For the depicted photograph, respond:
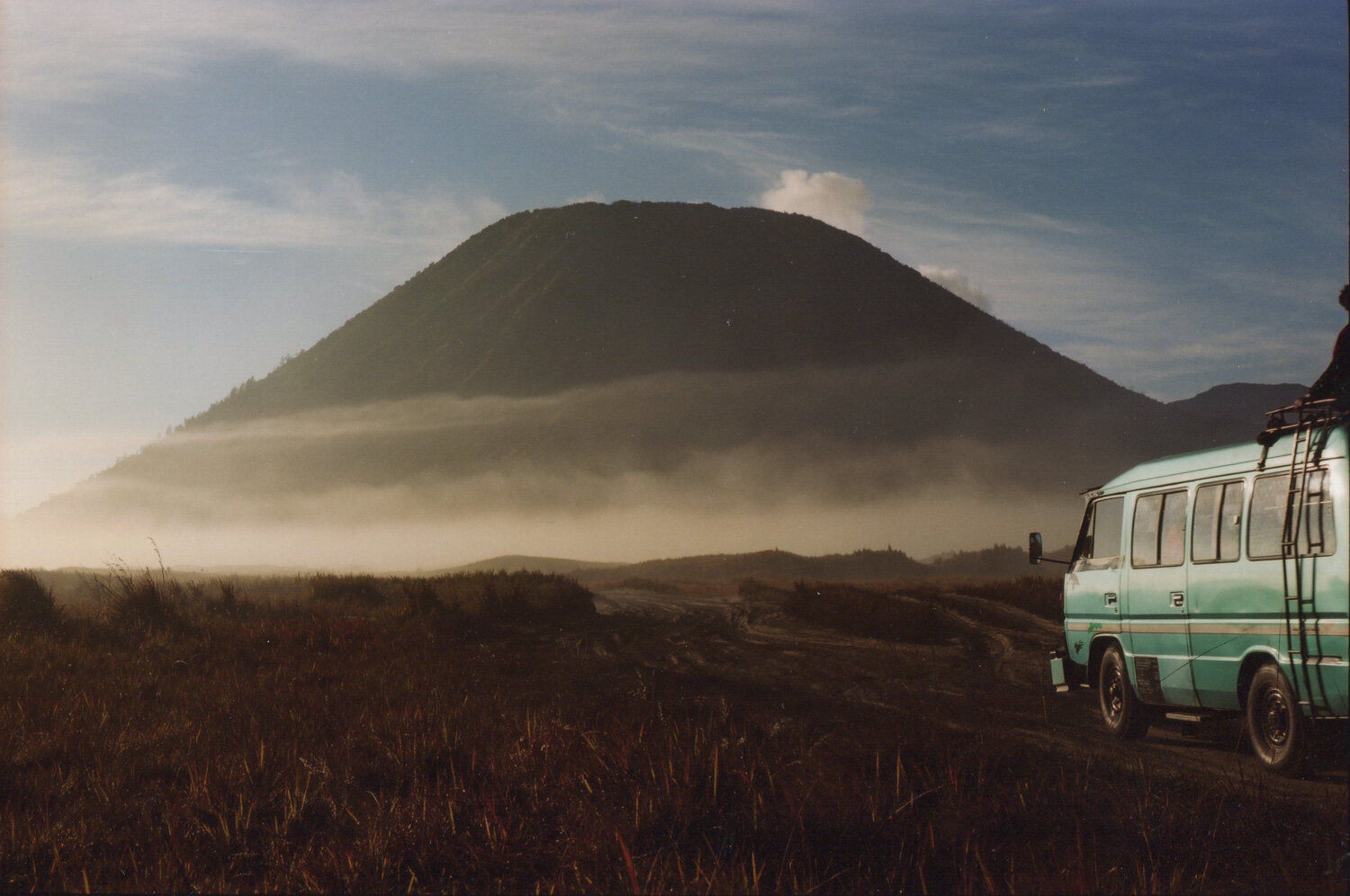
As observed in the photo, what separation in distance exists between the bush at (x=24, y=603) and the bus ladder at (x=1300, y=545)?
19252 millimetres

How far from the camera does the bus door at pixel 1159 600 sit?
10047 millimetres

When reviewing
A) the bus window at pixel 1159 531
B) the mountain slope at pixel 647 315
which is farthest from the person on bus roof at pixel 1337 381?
the mountain slope at pixel 647 315

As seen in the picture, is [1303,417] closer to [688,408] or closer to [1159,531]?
[1159,531]

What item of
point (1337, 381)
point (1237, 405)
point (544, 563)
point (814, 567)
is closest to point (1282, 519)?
point (1337, 381)

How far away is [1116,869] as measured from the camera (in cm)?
575

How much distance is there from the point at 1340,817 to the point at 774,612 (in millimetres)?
20858

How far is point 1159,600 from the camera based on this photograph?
1041 centimetres

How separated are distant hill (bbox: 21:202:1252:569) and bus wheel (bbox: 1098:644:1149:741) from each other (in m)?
127

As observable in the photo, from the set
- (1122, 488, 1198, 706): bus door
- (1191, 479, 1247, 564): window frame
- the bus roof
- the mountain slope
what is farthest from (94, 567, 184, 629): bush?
the mountain slope

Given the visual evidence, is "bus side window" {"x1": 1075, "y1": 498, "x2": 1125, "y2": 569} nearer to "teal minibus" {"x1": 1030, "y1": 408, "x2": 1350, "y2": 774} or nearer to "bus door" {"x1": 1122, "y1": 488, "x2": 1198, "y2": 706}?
"teal minibus" {"x1": 1030, "y1": 408, "x2": 1350, "y2": 774}

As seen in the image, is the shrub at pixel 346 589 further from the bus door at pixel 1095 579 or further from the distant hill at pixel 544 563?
the distant hill at pixel 544 563

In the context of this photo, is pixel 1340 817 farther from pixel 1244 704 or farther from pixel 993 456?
pixel 993 456

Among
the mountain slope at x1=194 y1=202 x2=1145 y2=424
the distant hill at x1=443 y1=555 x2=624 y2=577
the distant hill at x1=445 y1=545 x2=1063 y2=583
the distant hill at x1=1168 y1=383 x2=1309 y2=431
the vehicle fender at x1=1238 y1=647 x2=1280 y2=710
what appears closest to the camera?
the vehicle fender at x1=1238 y1=647 x2=1280 y2=710

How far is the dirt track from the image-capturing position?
9344 millimetres
